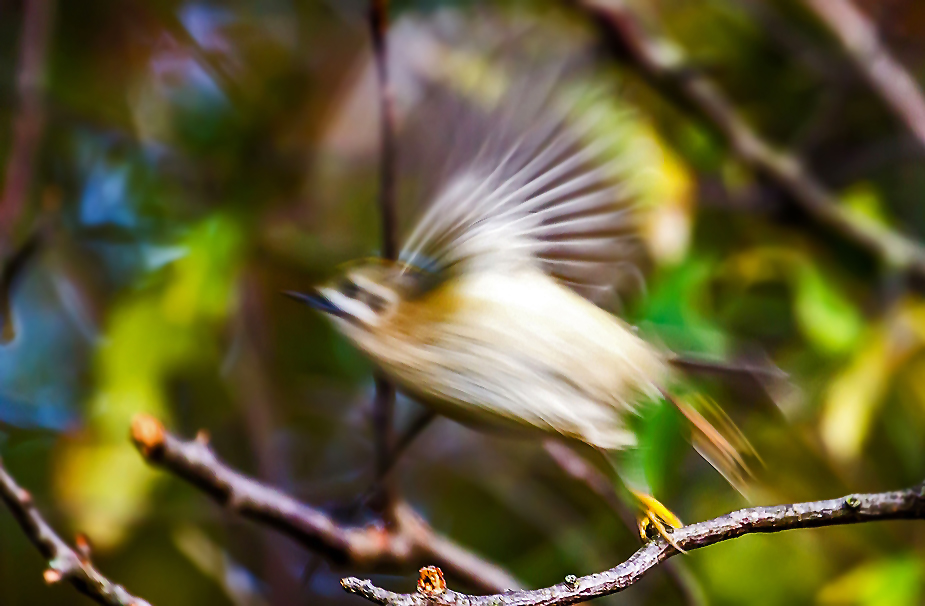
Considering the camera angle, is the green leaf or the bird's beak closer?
the bird's beak

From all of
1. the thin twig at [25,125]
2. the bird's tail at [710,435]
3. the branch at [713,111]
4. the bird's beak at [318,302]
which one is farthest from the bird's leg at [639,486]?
the branch at [713,111]

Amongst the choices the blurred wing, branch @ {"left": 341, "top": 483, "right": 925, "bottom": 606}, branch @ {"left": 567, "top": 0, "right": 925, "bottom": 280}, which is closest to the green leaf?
branch @ {"left": 567, "top": 0, "right": 925, "bottom": 280}

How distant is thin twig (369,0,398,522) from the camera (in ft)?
3.26

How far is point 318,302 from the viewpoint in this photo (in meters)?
1.11

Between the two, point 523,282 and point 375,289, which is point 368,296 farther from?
point 523,282

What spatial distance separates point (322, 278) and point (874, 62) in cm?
116

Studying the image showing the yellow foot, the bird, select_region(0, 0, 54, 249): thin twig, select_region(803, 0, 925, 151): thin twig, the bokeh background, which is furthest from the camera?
select_region(803, 0, 925, 151): thin twig

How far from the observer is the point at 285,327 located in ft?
7.85

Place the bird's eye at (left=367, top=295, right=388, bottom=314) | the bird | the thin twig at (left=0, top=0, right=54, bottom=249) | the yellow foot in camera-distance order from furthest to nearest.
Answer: the thin twig at (left=0, top=0, right=54, bottom=249)
the bird's eye at (left=367, top=295, right=388, bottom=314)
the bird
the yellow foot

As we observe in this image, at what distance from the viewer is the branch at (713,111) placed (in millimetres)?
1868

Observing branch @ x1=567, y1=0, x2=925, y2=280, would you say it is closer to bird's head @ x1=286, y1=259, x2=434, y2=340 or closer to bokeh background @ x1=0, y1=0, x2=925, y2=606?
bokeh background @ x1=0, y1=0, x2=925, y2=606

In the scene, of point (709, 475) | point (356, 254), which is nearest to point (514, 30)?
point (356, 254)

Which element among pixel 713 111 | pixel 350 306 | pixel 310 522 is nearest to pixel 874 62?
pixel 713 111

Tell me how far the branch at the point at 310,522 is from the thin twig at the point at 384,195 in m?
0.05
